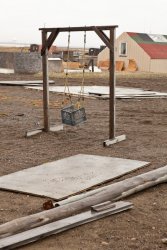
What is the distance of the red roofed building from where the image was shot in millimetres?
37344

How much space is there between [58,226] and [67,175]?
6.63 ft

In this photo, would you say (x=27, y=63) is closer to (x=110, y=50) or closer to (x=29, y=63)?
(x=29, y=63)

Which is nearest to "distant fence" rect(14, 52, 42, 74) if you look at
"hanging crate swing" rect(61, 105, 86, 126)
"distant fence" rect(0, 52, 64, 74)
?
"distant fence" rect(0, 52, 64, 74)

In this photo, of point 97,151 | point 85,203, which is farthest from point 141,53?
point 85,203

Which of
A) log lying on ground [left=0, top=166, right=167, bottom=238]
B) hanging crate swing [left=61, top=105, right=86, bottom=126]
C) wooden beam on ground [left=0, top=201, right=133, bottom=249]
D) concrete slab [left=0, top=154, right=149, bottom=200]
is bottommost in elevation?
concrete slab [left=0, top=154, right=149, bottom=200]

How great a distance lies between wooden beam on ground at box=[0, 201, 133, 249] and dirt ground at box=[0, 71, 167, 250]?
60 millimetres

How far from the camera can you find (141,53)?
1468 inches

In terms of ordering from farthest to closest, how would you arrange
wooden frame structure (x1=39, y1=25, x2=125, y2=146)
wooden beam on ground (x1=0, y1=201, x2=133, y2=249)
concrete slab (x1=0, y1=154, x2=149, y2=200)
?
wooden frame structure (x1=39, y1=25, x2=125, y2=146) → concrete slab (x1=0, y1=154, x2=149, y2=200) → wooden beam on ground (x1=0, y1=201, x2=133, y2=249)

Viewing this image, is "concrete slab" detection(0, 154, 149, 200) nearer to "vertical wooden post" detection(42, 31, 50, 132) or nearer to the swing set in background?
the swing set in background

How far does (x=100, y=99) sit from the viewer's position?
56.1 feet

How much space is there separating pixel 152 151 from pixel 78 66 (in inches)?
1218

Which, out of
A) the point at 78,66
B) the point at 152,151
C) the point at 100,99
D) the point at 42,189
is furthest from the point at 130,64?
the point at 42,189

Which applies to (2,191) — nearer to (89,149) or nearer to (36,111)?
(89,149)

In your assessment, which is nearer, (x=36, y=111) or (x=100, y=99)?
(x=36, y=111)
